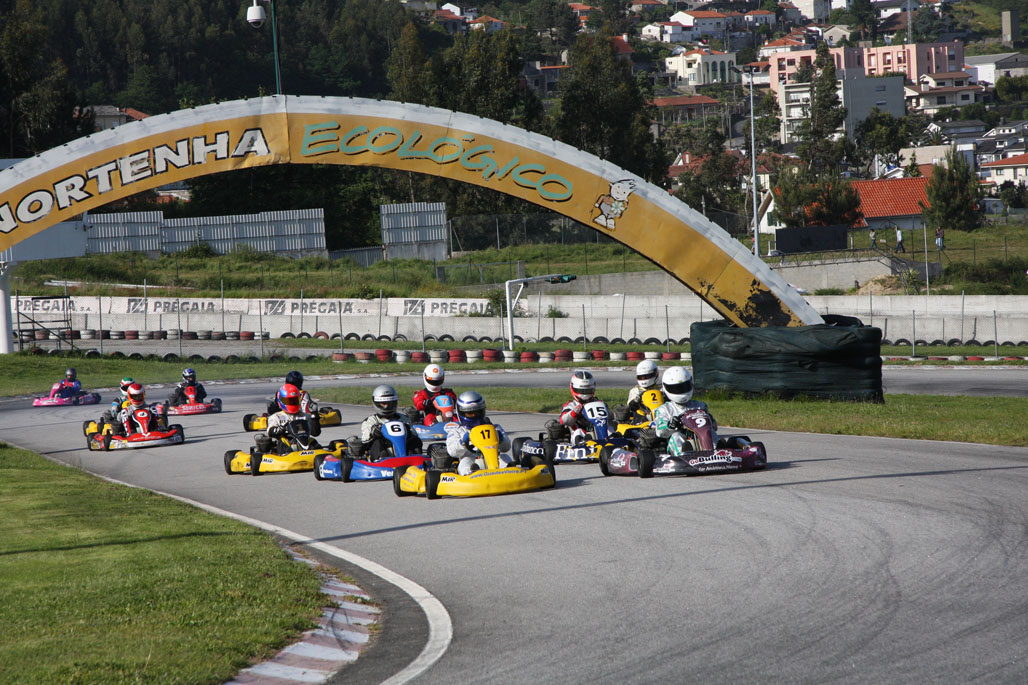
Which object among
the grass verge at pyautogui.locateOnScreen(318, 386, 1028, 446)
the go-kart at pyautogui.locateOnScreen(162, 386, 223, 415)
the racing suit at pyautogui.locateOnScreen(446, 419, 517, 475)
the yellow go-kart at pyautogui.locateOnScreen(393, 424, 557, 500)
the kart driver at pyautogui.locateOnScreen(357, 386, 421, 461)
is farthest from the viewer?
the go-kart at pyautogui.locateOnScreen(162, 386, 223, 415)

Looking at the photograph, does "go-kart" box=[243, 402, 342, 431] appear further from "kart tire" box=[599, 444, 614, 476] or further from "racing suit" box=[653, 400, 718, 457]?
"racing suit" box=[653, 400, 718, 457]

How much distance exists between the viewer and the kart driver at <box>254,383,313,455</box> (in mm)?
15688

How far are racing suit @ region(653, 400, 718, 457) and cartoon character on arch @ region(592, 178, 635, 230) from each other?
6891mm

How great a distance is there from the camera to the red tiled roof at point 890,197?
2911 inches

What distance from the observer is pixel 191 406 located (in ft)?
77.8

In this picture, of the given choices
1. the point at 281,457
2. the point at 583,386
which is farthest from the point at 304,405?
the point at 583,386

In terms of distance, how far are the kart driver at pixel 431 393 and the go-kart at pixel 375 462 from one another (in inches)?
73.2

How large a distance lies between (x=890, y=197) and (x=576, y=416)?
6584 centimetres

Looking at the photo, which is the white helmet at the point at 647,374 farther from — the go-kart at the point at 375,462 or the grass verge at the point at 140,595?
the grass verge at the point at 140,595

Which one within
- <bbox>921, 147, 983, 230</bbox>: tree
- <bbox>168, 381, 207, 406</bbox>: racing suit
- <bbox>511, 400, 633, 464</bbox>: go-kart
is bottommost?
<bbox>511, 400, 633, 464</bbox>: go-kart

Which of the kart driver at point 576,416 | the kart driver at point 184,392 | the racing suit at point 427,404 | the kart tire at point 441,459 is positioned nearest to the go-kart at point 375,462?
the kart tire at point 441,459

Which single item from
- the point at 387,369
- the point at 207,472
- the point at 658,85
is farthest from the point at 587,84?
the point at 658,85

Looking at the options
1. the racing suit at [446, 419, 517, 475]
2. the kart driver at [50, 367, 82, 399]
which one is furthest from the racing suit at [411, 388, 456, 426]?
the kart driver at [50, 367, 82, 399]

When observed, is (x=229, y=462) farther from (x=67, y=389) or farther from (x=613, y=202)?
(x=67, y=389)
